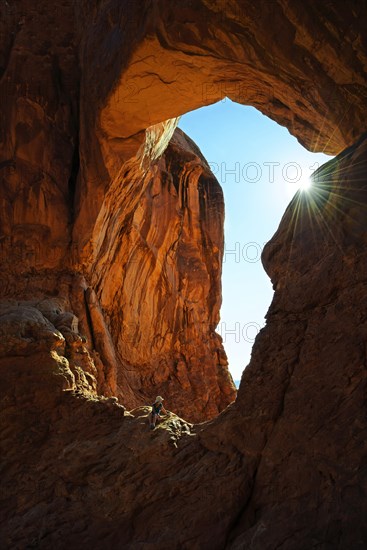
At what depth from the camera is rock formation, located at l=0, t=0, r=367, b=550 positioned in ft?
20.1

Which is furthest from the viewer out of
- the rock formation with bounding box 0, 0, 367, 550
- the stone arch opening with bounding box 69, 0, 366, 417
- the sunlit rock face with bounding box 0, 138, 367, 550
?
the stone arch opening with bounding box 69, 0, 366, 417

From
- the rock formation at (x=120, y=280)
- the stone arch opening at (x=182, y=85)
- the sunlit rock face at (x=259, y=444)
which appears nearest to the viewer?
the sunlit rock face at (x=259, y=444)

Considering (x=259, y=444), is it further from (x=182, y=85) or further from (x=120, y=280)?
(x=120, y=280)

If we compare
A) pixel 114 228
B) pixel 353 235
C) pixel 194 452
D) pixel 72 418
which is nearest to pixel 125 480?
pixel 194 452

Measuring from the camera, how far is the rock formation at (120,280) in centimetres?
613

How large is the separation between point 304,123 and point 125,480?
7584 mm

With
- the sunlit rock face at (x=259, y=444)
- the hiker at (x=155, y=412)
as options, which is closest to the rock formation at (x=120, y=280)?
the sunlit rock face at (x=259, y=444)

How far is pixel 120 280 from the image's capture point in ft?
58.1

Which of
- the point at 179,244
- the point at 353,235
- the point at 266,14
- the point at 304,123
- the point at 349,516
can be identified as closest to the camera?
the point at 349,516

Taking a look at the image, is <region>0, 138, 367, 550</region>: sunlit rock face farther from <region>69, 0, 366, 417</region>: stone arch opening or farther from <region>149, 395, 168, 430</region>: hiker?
<region>69, 0, 366, 417</region>: stone arch opening

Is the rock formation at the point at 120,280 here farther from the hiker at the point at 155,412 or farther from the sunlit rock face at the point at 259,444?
the hiker at the point at 155,412

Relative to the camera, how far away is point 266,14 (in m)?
8.42

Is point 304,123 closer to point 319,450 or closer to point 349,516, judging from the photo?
point 319,450

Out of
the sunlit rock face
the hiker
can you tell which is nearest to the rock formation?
the sunlit rock face
